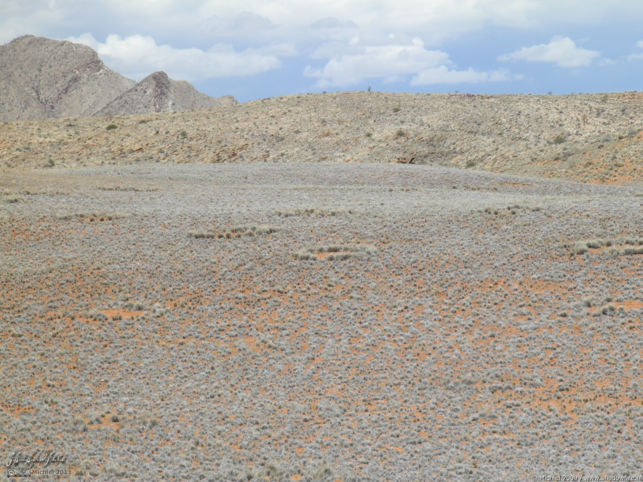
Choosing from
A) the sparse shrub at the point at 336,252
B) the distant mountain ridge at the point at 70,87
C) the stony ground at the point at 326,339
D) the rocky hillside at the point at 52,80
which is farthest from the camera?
the rocky hillside at the point at 52,80

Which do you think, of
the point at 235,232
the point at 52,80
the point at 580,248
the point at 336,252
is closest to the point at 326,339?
the point at 336,252

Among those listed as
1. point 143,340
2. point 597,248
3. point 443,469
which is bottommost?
point 443,469

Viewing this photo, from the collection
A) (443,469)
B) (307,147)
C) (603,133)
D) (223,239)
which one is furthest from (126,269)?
(603,133)

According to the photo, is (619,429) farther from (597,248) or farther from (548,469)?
(597,248)

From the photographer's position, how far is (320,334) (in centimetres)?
1842

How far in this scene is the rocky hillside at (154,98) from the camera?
463 feet

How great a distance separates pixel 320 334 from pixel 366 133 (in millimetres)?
48778

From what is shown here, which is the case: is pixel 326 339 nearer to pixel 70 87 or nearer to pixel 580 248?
pixel 580 248

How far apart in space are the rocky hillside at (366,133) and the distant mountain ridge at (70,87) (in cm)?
7202

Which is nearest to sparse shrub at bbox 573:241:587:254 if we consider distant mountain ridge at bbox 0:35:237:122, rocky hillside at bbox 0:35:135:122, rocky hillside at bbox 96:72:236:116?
rocky hillside at bbox 96:72:236:116

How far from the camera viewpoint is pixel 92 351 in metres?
17.8

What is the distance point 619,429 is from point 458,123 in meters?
54.3

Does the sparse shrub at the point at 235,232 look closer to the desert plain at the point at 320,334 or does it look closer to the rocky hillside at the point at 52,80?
the desert plain at the point at 320,334

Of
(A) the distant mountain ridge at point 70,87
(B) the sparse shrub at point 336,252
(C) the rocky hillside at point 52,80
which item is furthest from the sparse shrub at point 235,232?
(C) the rocky hillside at point 52,80
